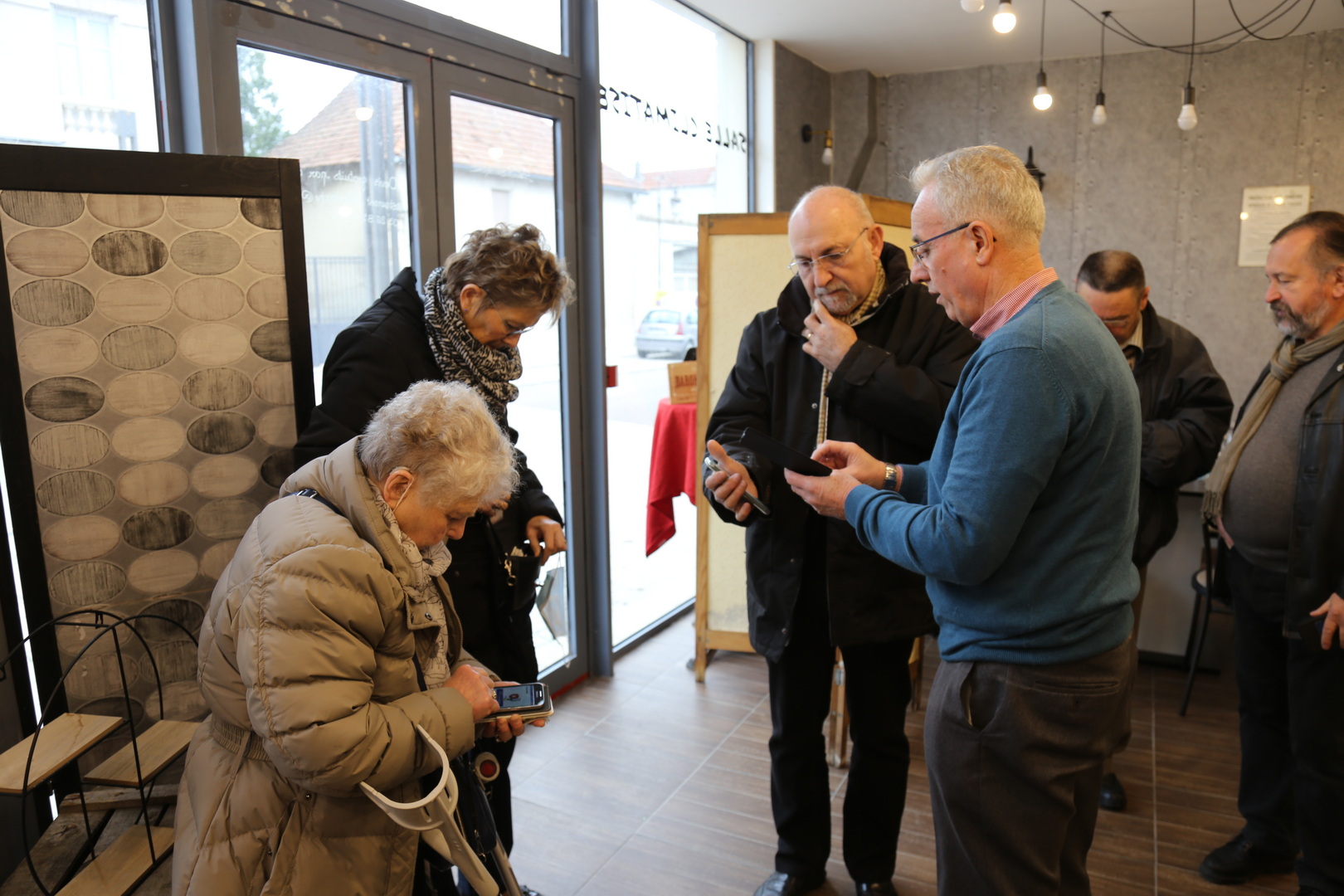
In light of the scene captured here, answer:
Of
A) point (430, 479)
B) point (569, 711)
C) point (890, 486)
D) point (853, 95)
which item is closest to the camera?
point (430, 479)

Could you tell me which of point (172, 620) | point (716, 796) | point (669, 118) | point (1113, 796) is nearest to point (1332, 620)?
point (1113, 796)

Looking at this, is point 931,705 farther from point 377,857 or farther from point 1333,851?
point 1333,851

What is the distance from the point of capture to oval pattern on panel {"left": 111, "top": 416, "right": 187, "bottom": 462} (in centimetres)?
167

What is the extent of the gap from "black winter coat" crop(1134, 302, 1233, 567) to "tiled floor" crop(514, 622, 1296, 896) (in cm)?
80

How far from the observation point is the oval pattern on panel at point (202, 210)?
5.59 feet

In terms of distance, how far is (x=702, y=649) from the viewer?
371cm

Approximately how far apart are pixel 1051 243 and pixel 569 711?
13.7 feet

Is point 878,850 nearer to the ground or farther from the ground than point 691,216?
nearer to the ground

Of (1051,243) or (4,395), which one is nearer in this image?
(4,395)

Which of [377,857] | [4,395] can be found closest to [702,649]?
[377,857]

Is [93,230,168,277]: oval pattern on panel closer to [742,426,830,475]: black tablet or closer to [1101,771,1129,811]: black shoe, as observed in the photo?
[742,426,830,475]: black tablet

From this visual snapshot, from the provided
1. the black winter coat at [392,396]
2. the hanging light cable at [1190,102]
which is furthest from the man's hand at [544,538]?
the hanging light cable at [1190,102]

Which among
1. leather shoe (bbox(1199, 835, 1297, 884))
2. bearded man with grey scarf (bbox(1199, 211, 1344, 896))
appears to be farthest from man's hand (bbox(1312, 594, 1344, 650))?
leather shoe (bbox(1199, 835, 1297, 884))

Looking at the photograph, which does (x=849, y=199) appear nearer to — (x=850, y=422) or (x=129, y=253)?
(x=850, y=422)
